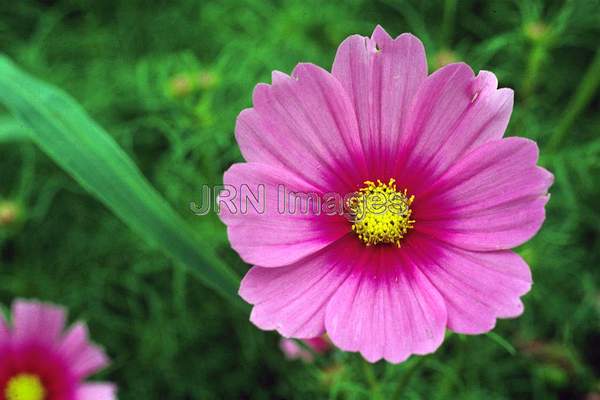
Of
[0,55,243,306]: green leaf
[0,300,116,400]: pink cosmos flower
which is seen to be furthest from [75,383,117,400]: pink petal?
[0,55,243,306]: green leaf

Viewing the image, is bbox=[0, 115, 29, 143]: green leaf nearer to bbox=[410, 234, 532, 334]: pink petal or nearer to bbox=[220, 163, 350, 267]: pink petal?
bbox=[220, 163, 350, 267]: pink petal

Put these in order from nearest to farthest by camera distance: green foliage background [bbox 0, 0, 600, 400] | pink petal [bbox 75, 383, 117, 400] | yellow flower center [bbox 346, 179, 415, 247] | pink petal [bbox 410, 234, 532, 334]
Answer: pink petal [bbox 410, 234, 532, 334]
yellow flower center [bbox 346, 179, 415, 247]
pink petal [bbox 75, 383, 117, 400]
green foliage background [bbox 0, 0, 600, 400]

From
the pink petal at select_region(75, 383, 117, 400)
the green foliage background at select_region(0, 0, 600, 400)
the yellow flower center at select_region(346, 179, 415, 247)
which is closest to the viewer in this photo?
the yellow flower center at select_region(346, 179, 415, 247)

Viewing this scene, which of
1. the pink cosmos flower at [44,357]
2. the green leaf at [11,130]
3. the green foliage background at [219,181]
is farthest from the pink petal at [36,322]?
the green leaf at [11,130]

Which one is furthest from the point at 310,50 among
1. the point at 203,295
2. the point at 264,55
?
the point at 203,295

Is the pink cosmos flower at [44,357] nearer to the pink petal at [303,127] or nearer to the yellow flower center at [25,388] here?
the yellow flower center at [25,388]

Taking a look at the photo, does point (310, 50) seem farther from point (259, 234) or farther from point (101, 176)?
point (259, 234)
